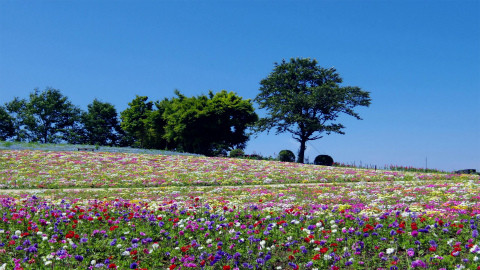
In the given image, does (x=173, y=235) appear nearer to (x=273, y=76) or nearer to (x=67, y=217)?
(x=67, y=217)

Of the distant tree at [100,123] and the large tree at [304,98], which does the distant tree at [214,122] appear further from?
the distant tree at [100,123]

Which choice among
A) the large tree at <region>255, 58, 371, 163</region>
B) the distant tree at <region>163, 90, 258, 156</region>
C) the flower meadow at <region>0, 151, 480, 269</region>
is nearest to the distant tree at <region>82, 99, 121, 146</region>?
the distant tree at <region>163, 90, 258, 156</region>

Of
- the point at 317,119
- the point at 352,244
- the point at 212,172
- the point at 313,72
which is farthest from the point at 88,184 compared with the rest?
the point at 313,72

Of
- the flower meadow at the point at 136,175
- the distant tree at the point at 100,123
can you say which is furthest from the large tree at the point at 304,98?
the distant tree at the point at 100,123

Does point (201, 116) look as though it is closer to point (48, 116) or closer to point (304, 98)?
point (304, 98)

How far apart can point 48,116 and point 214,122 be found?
110ft

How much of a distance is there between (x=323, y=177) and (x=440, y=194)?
28.3 feet

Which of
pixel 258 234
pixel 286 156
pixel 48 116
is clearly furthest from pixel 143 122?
pixel 258 234

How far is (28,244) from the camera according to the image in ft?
24.8

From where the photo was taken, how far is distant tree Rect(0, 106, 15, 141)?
64363 millimetres

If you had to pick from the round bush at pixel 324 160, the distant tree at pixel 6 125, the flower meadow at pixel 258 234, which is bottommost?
the flower meadow at pixel 258 234

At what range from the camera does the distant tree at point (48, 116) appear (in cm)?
6444

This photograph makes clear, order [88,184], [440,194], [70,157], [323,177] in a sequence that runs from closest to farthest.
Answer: [440,194], [88,184], [323,177], [70,157]

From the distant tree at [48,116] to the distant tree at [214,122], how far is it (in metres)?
23.9
